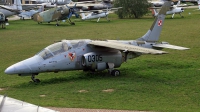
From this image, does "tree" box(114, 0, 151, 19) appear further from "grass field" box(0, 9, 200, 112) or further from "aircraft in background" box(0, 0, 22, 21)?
"grass field" box(0, 9, 200, 112)

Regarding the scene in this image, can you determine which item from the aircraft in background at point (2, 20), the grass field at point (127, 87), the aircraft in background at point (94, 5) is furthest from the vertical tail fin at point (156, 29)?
the aircraft in background at point (94, 5)

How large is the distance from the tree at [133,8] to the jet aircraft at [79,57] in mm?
39620

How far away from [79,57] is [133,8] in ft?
138

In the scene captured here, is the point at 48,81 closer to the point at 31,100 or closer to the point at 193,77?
the point at 31,100

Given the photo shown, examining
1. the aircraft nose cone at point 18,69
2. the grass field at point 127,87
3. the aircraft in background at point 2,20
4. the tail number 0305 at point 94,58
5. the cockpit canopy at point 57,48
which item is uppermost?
the cockpit canopy at point 57,48

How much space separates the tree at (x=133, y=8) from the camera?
56969 millimetres

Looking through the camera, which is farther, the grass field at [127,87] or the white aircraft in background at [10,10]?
the white aircraft in background at [10,10]

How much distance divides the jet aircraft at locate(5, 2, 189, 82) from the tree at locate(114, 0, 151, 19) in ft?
130

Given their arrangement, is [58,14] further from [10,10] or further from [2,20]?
[10,10]

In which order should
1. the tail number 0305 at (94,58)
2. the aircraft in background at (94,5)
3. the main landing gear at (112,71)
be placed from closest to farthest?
the tail number 0305 at (94,58) → the main landing gear at (112,71) → the aircraft in background at (94,5)

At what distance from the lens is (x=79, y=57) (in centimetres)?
1677

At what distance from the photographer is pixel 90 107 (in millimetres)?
12227

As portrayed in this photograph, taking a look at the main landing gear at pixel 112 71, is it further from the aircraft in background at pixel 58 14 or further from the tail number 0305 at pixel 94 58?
the aircraft in background at pixel 58 14

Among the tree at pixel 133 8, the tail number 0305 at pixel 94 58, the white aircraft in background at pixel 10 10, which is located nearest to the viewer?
the tail number 0305 at pixel 94 58
